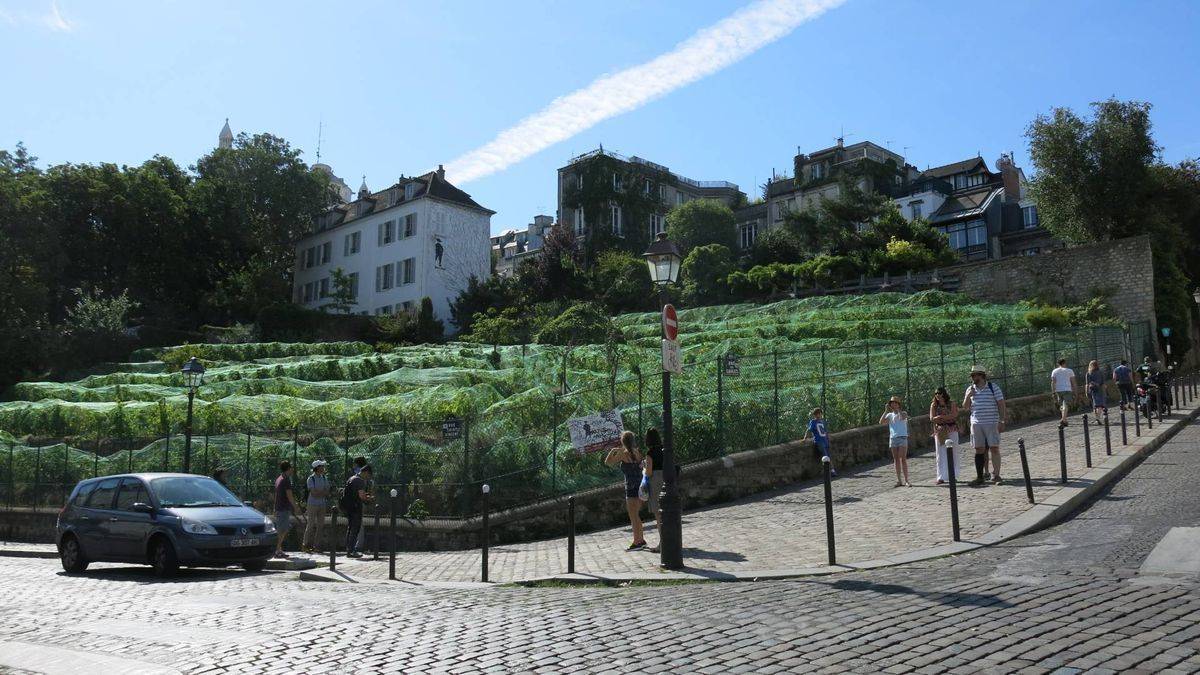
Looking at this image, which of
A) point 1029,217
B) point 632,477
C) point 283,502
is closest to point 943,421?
point 632,477

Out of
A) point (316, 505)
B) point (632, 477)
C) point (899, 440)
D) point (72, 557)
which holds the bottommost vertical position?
point (72, 557)

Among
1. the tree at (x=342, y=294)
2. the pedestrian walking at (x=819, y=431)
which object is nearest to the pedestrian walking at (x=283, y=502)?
the pedestrian walking at (x=819, y=431)

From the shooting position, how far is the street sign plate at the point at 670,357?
10820mm

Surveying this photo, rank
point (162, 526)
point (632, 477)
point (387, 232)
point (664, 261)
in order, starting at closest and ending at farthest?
point (664, 261)
point (632, 477)
point (162, 526)
point (387, 232)

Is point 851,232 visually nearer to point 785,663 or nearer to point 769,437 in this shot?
point 769,437

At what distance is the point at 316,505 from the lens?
50.2 ft

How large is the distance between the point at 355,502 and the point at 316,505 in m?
1.23

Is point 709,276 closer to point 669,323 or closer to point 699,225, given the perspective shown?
point 699,225

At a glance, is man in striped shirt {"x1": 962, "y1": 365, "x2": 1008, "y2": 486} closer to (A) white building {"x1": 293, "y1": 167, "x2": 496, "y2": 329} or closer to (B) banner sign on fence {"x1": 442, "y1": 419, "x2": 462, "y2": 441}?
(B) banner sign on fence {"x1": 442, "y1": 419, "x2": 462, "y2": 441}

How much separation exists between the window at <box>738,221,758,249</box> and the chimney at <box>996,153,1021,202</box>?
1942cm

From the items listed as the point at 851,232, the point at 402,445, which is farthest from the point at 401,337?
the point at 402,445

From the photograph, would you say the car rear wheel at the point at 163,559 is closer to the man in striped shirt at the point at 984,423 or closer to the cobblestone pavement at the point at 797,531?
the cobblestone pavement at the point at 797,531

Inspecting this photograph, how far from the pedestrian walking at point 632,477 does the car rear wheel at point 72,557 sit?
28.6 feet

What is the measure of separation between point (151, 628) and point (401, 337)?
143 feet
